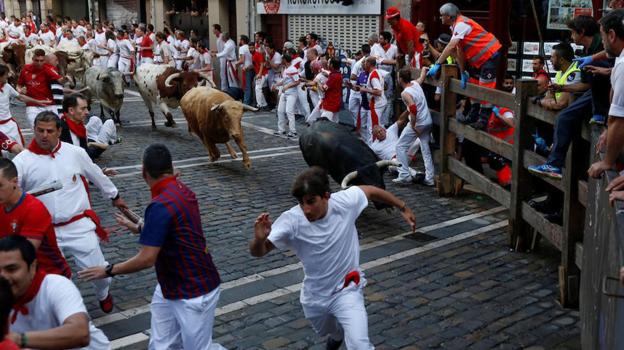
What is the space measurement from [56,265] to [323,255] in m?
1.80

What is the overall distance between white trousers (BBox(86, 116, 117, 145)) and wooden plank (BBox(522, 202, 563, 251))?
744cm

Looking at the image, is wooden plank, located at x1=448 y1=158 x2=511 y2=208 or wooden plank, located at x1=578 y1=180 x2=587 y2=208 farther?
wooden plank, located at x1=448 y1=158 x2=511 y2=208

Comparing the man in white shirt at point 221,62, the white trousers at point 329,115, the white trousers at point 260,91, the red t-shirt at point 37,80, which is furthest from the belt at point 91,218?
the man in white shirt at point 221,62

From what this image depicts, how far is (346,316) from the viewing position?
4.86 meters

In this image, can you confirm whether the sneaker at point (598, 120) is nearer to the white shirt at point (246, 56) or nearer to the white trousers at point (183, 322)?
the white trousers at point (183, 322)

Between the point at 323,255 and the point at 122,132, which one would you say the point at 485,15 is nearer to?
the point at 122,132

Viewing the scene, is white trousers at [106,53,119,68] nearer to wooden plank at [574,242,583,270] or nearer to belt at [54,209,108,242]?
belt at [54,209,108,242]

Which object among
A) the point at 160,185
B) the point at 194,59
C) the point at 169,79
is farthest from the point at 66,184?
the point at 194,59

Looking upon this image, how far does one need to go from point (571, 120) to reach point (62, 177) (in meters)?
4.60

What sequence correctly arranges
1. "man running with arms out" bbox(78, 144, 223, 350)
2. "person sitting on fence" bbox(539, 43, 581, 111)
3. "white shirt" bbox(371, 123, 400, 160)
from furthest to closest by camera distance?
"white shirt" bbox(371, 123, 400, 160) → "person sitting on fence" bbox(539, 43, 581, 111) → "man running with arms out" bbox(78, 144, 223, 350)

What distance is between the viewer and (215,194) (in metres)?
11.1

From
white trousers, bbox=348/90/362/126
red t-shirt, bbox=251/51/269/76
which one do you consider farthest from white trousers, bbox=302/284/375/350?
red t-shirt, bbox=251/51/269/76

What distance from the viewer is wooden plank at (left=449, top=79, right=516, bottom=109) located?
864 centimetres

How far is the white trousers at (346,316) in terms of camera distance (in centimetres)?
476
